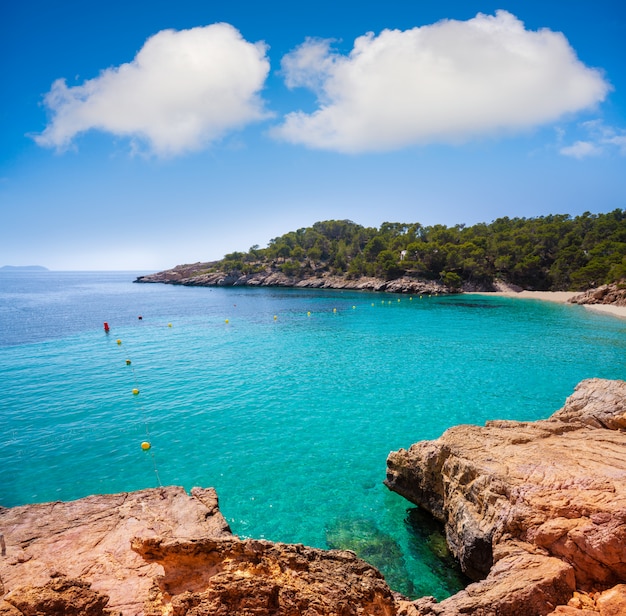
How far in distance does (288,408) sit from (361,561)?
1518cm

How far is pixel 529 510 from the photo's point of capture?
23.0ft

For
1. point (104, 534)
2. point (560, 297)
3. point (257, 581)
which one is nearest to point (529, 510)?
point (257, 581)

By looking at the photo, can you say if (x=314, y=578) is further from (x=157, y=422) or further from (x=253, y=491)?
(x=157, y=422)

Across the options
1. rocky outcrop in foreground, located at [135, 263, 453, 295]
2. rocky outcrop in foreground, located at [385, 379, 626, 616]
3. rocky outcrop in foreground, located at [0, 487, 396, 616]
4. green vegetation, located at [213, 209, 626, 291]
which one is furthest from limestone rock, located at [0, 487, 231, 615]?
rocky outcrop in foreground, located at [135, 263, 453, 295]

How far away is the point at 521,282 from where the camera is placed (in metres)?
81.2

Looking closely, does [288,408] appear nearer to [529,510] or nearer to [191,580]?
[529,510]

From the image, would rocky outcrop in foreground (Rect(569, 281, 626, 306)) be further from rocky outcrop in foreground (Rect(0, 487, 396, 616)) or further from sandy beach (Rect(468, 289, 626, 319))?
rocky outcrop in foreground (Rect(0, 487, 396, 616))

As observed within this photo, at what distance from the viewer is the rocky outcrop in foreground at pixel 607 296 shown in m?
53.4

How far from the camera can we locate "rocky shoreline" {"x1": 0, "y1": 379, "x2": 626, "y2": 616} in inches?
190

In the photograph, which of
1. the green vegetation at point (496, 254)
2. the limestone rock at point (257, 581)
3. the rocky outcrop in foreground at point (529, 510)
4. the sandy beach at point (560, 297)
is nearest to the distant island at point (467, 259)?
the green vegetation at point (496, 254)

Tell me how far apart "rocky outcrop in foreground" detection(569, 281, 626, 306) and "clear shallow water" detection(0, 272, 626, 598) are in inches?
554

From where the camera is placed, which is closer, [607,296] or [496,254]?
[607,296]

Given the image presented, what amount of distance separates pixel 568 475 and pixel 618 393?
25.3 ft

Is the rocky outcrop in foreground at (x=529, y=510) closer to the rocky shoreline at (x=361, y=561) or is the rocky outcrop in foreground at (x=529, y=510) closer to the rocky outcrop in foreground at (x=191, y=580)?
the rocky shoreline at (x=361, y=561)
